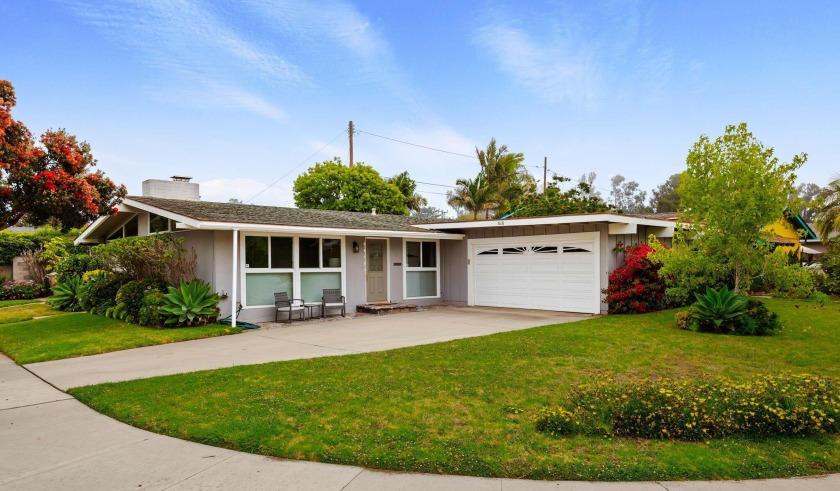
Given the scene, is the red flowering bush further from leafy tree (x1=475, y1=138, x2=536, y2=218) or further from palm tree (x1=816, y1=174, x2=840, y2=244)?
leafy tree (x1=475, y1=138, x2=536, y2=218)

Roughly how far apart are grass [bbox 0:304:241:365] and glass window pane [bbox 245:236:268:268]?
1.85 metres

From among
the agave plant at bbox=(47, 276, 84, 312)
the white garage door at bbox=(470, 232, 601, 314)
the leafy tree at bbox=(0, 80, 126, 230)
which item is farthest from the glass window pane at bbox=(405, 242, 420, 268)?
the agave plant at bbox=(47, 276, 84, 312)

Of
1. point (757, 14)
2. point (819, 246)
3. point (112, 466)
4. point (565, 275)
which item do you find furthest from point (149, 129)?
point (819, 246)

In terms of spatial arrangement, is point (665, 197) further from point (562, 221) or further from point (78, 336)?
point (78, 336)

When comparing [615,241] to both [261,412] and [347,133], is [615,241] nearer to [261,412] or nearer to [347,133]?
[261,412]

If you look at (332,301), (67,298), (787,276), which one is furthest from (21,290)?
(787,276)

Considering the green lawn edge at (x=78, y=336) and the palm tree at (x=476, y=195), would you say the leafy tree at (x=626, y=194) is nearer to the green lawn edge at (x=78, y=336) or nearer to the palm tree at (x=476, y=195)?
the palm tree at (x=476, y=195)

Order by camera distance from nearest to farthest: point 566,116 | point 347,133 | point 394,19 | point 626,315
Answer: point 626,315 < point 394,19 < point 566,116 < point 347,133

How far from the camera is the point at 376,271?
1461 cm

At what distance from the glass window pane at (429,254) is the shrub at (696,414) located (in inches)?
449

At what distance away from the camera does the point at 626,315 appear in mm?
12117

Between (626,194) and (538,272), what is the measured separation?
74137mm

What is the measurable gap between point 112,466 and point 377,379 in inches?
117

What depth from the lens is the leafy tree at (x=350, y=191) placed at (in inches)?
1277
